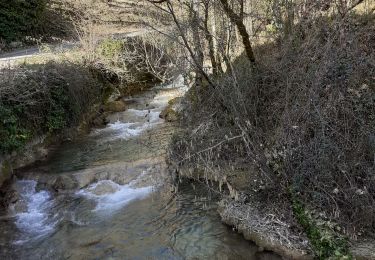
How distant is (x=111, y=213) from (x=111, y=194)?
0.83 metres

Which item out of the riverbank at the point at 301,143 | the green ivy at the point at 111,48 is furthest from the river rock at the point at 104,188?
the green ivy at the point at 111,48

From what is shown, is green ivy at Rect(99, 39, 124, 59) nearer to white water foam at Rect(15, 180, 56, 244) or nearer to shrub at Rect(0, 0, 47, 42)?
shrub at Rect(0, 0, 47, 42)

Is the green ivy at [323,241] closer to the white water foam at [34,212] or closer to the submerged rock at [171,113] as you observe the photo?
the white water foam at [34,212]

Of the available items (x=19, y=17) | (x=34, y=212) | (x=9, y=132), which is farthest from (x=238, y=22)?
(x=19, y=17)

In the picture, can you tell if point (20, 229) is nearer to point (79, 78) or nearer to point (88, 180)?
point (88, 180)

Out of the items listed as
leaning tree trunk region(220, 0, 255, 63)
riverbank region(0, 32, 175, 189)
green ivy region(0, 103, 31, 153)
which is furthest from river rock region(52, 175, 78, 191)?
leaning tree trunk region(220, 0, 255, 63)

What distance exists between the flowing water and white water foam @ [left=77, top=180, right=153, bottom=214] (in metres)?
0.02

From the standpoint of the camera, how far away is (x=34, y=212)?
8.34 metres

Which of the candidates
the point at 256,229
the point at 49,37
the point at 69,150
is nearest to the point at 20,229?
the point at 69,150

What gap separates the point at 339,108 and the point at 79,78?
8341mm

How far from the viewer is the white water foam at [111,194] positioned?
827cm

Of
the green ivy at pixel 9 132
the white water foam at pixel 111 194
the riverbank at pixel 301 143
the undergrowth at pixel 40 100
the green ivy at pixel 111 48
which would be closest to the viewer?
the riverbank at pixel 301 143

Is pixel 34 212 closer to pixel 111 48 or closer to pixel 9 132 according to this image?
pixel 9 132

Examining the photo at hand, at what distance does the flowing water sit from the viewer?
262 inches
